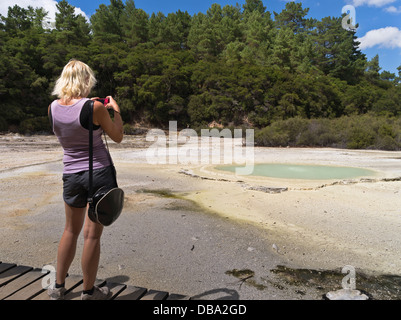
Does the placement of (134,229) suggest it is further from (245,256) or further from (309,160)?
(309,160)

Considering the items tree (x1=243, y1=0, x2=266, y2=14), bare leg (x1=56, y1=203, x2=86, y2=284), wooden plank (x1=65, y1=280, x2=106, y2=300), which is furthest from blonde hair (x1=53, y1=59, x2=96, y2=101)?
tree (x1=243, y1=0, x2=266, y2=14)

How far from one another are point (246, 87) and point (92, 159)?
106 ft

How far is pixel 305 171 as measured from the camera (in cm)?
980

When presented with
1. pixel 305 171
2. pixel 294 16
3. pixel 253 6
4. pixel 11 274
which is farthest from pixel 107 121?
pixel 253 6

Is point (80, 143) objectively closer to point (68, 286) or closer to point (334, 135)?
point (68, 286)

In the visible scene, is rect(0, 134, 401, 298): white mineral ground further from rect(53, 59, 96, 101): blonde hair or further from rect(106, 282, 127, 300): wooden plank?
rect(53, 59, 96, 101): blonde hair

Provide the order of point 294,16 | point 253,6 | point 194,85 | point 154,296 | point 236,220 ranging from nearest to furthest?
point 154,296 < point 236,220 < point 194,85 < point 294,16 < point 253,6

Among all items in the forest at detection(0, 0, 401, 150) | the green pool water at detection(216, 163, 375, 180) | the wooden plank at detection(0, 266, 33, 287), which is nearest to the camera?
the wooden plank at detection(0, 266, 33, 287)

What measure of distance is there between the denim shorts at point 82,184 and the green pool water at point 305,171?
7.26 metres

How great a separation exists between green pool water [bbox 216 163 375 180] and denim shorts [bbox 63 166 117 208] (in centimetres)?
726

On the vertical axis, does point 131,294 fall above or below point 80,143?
below

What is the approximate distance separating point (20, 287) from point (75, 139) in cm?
125

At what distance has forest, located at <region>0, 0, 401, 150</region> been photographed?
2086cm
